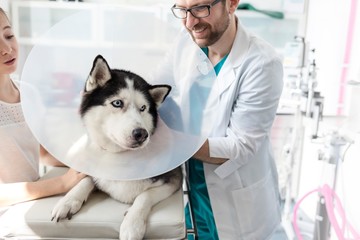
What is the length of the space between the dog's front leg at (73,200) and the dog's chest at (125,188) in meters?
0.04

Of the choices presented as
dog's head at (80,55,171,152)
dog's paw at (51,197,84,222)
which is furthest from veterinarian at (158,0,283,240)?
dog's paw at (51,197,84,222)

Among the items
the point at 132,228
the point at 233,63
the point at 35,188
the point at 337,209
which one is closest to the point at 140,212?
the point at 132,228

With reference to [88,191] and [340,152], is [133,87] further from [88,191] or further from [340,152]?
[340,152]

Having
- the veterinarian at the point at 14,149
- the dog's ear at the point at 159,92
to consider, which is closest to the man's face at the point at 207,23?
the dog's ear at the point at 159,92

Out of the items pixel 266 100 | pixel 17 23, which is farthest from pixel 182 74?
pixel 17 23

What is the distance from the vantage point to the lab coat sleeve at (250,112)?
100cm

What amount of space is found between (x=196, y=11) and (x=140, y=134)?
0.44 meters

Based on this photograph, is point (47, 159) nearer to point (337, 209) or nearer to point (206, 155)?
point (206, 155)

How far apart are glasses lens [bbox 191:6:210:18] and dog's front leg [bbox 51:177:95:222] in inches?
21.9

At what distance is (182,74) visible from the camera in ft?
2.91

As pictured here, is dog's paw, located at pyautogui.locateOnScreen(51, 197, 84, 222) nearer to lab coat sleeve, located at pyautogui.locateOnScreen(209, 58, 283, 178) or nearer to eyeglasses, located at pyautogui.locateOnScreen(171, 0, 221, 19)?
lab coat sleeve, located at pyautogui.locateOnScreen(209, 58, 283, 178)

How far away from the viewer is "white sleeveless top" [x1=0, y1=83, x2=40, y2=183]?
0.91m

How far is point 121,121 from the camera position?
0.76 metres

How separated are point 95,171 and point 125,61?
0.95 feet
